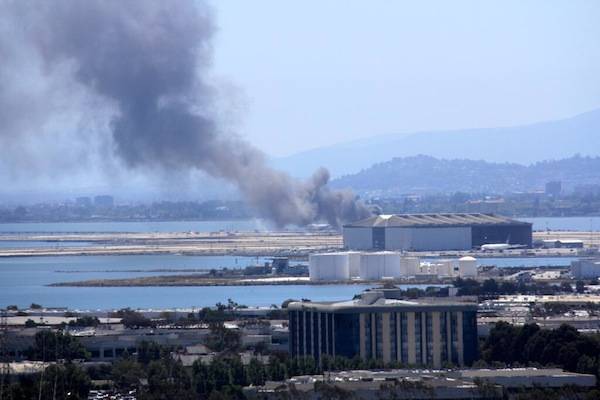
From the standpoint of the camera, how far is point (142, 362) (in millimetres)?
34938

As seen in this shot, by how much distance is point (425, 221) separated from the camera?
88125 mm

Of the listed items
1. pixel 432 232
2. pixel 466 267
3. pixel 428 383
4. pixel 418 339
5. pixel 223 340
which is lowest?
pixel 428 383

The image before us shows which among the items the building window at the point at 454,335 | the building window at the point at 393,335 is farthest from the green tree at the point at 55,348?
the building window at the point at 454,335

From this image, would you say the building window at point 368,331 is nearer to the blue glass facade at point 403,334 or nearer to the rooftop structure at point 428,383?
the blue glass facade at point 403,334

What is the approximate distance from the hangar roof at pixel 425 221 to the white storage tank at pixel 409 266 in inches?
563

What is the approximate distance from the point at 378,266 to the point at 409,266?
126 cm

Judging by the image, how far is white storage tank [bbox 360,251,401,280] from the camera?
68188 millimetres

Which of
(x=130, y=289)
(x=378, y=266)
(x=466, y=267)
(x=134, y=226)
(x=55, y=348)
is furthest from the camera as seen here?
(x=134, y=226)

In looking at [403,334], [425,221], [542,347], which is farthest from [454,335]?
[425,221]

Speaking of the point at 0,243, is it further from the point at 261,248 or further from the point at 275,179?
the point at 275,179

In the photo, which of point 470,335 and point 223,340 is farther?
point 223,340

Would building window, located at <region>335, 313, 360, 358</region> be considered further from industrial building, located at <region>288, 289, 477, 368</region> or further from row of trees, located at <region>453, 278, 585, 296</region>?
row of trees, located at <region>453, 278, 585, 296</region>

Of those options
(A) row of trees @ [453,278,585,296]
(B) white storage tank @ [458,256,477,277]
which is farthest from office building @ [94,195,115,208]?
(A) row of trees @ [453,278,585,296]

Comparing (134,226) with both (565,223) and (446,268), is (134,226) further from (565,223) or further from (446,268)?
(446,268)
